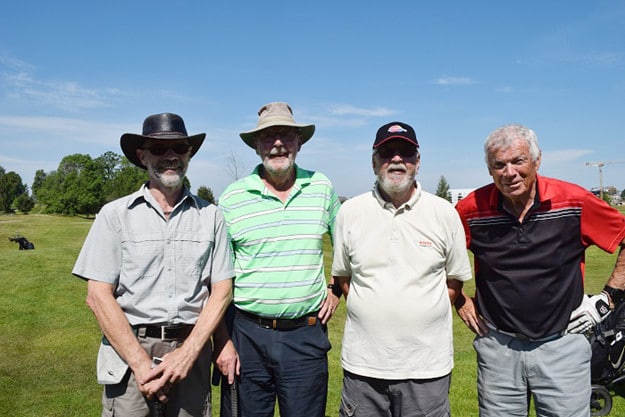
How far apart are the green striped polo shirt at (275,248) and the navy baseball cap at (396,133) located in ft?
2.25

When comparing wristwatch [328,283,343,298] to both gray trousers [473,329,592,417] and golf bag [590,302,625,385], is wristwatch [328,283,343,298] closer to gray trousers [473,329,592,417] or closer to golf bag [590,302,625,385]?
gray trousers [473,329,592,417]

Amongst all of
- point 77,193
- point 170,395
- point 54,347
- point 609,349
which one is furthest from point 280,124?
point 77,193

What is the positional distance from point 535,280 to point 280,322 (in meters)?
1.76

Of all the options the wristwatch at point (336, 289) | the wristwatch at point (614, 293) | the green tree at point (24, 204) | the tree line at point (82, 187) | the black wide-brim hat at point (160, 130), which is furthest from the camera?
the green tree at point (24, 204)

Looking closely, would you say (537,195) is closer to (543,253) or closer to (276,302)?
(543,253)

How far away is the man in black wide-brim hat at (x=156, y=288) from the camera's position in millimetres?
3008

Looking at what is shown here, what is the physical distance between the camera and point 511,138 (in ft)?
11.0

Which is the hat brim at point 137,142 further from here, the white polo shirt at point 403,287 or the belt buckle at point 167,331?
the white polo shirt at point 403,287

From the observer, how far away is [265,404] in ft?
11.6

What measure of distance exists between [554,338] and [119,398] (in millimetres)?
2864

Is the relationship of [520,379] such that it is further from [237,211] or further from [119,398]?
[119,398]

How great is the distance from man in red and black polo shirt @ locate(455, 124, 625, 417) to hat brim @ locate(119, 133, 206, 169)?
2.04m

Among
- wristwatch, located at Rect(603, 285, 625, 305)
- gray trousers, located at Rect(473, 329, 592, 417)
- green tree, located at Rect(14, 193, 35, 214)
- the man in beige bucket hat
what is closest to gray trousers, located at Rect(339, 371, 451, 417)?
A: the man in beige bucket hat

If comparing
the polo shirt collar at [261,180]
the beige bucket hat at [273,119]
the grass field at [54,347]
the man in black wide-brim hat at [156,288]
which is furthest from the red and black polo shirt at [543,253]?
the grass field at [54,347]
